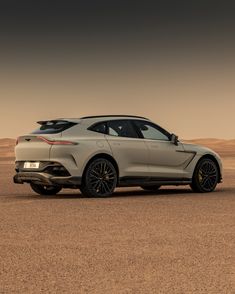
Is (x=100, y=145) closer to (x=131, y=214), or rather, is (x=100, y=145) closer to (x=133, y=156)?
(x=133, y=156)

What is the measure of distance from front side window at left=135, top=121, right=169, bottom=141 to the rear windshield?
1.73m

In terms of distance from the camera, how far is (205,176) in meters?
16.7

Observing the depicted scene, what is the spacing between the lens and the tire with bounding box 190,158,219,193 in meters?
16.6

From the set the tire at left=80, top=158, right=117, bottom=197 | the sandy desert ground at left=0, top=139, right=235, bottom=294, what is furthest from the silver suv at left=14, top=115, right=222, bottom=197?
the sandy desert ground at left=0, top=139, right=235, bottom=294

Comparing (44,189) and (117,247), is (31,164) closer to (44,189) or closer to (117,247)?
(44,189)

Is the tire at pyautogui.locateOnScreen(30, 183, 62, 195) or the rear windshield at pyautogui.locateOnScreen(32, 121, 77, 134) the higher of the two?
the rear windshield at pyautogui.locateOnScreen(32, 121, 77, 134)

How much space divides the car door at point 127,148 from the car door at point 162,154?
0.18 m

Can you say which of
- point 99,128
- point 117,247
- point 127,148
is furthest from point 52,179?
point 117,247

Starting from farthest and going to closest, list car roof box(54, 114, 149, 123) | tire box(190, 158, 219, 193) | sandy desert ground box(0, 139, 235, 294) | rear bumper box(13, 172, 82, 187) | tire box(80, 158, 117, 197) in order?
1. tire box(190, 158, 219, 193)
2. car roof box(54, 114, 149, 123)
3. tire box(80, 158, 117, 197)
4. rear bumper box(13, 172, 82, 187)
5. sandy desert ground box(0, 139, 235, 294)

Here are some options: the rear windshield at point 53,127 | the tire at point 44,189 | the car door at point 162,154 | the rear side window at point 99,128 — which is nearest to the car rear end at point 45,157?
the rear windshield at point 53,127

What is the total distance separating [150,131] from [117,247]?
26.8 feet

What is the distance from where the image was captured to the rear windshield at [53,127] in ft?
49.6

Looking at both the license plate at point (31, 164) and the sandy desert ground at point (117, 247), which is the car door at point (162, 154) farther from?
the license plate at point (31, 164)

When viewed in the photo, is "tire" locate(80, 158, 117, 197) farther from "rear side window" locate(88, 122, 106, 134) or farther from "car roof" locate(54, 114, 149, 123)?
"car roof" locate(54, 114, 149, 123)
